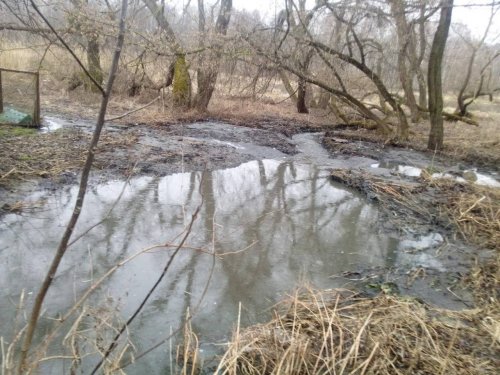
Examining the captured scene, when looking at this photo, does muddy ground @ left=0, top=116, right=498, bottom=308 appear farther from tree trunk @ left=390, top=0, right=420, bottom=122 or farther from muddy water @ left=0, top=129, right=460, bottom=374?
tree trunk @ left=390, top=0, right=420, bottom=122

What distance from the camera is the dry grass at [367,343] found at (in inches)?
123

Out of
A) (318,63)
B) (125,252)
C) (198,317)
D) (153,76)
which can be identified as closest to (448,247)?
(198,317)

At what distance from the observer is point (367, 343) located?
132 inches

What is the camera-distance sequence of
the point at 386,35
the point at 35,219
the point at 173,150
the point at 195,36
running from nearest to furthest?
1. the point at 35,219
2. the point at 173,150
3. the point at 195,36
4. the point at 386,35

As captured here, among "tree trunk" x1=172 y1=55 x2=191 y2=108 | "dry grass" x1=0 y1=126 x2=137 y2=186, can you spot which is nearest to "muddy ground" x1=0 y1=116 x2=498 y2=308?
"dry grass" x1=0 y1=126 x2=137 y2=186

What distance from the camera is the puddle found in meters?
4.02

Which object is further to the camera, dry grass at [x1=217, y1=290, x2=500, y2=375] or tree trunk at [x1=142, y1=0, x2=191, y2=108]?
tree trunk at [x1=142, y1=0, x2=191, y2=108]

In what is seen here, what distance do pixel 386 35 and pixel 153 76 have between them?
8719 mm

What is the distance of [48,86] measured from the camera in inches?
663

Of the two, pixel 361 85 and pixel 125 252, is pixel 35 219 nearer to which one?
pixel 125 252

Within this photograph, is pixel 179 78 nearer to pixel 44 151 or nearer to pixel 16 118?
pixel 16 118

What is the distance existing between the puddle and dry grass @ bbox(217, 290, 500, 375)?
19.2 inches

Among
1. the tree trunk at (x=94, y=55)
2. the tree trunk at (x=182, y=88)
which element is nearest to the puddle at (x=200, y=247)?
the tree trunk at (x=94, y=55)

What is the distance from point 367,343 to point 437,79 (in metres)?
10.4
